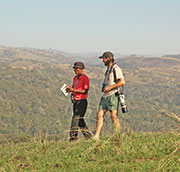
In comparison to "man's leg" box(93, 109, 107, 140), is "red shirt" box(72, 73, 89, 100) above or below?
above

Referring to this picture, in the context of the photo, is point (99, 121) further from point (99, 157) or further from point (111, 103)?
point (99, 157)

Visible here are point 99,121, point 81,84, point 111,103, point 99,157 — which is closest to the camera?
point 99,157

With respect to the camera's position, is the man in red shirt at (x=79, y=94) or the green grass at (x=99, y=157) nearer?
the green grass at (x=99, y=157)

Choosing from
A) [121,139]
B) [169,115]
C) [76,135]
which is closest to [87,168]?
[121,139]

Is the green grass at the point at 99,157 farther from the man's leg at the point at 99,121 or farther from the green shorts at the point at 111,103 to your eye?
the green shorts at the point at 111,103

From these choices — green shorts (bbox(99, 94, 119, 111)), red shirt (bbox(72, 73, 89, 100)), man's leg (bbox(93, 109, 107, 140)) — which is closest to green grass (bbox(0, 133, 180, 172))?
man's leg (bbox(93, 109, 107, 140))

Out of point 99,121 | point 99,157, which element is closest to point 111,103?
point 99,121

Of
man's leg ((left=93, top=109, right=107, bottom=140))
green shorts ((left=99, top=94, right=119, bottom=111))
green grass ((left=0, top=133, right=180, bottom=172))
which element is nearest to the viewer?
green grass ((left=0, top=133, right=180, bottom=172))

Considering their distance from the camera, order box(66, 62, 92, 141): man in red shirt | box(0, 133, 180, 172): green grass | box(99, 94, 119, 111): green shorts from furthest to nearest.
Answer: box(66, 62, 92, 141): man in red shirt
box(99, 94, 119, 111): green shorts
box(0, 133, 180, 172): green grass

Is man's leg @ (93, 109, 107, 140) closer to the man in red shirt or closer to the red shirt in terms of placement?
the man in red shirt

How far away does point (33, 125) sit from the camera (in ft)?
638

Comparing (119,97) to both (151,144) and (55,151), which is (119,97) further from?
(55,151)

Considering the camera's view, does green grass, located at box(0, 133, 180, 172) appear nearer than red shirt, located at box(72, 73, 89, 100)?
Yes

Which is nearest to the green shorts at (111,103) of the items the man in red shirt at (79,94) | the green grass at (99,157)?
the green grass at (99,157)
